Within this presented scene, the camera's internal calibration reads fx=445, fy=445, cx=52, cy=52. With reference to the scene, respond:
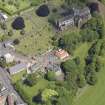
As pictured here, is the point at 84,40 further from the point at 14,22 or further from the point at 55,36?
the point at 14,22

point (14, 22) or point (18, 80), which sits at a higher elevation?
point (14, 22)

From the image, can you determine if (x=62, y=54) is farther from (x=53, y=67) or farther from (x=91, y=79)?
(x=91, y=79)

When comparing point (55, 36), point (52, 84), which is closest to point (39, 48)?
point (55, 36)

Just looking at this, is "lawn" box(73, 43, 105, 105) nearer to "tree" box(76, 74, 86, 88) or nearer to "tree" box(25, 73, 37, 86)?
"tree" box(76, 74, 86, 88)

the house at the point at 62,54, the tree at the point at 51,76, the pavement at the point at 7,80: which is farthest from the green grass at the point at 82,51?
the pavement at the point at 7,80

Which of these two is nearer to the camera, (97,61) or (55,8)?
(97,61)

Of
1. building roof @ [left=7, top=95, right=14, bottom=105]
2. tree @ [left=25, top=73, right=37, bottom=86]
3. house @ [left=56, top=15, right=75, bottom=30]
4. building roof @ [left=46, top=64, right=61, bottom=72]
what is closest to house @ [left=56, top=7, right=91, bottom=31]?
house @ [left=56, top=15, right=75, bottom=30]

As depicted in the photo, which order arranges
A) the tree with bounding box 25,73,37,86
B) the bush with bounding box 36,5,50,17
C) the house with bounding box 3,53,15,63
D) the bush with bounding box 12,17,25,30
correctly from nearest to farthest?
the tree with bounding box 25,73,37,86 < the house with bounding box 3,53,15,63 < the bush with bounding box 12,17,25,30 < the bush with bounding box 36,5,50,17
